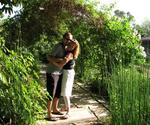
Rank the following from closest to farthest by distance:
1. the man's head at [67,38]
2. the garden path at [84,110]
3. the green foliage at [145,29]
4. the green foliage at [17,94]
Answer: the green foliage at [17,94]
the garden path at [84,110]
the man's head at [67,38]
the green foliage at [145,29]

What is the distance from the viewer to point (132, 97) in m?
5.27

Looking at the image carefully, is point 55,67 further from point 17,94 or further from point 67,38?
point 17,94

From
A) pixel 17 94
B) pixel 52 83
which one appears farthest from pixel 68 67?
pixel 17 94

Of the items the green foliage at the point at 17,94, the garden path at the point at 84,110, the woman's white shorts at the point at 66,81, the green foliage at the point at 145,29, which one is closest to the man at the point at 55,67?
the woman's white shorts at the point at 66,81

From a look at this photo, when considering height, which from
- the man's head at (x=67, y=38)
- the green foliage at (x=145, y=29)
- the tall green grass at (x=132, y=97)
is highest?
the green foliage at (x=145, y=29)

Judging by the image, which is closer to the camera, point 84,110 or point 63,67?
point 63,67

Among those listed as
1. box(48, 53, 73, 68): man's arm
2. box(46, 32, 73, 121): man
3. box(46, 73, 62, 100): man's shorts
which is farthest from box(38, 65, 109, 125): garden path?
box(48, 53, 73, 68): man's arm

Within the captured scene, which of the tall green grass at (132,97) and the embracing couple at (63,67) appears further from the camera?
the embracing couple at (63,67)

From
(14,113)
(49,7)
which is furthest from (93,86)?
(14,113)

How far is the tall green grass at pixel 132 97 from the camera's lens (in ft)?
17.3

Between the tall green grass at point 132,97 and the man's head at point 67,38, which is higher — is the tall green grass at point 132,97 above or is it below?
below

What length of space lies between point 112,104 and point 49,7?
598cm

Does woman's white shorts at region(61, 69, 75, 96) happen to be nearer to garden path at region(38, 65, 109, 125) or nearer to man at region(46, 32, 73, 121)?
man at region(46, 32, 73, 121)

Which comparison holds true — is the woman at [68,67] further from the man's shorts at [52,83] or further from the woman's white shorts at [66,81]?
the man's shorts at [52,83]
